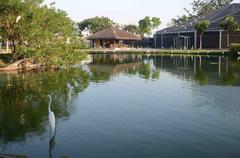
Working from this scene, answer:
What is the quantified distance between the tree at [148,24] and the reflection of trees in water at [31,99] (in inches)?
3806

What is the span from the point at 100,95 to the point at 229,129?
10417mm

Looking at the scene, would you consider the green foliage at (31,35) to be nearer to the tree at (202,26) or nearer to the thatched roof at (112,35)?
the tree at (202,26)

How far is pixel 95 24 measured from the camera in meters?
127

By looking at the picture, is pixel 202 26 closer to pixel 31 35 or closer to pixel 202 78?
pixel 31 35

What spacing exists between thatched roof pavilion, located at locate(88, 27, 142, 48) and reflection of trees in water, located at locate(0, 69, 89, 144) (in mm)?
54477

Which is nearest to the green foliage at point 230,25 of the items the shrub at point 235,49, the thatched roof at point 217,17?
the thatched roof at point 217,17

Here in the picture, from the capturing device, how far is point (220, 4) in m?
123

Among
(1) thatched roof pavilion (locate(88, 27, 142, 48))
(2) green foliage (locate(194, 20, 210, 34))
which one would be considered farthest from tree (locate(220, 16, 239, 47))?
(1) thatched roof pavilion (locate(88, 27, 142, 48))

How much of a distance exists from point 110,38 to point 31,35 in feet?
164

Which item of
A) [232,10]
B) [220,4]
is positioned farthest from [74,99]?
[220,4]

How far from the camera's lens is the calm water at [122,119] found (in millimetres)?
14172

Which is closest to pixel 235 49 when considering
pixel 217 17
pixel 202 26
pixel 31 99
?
pixel 202 26

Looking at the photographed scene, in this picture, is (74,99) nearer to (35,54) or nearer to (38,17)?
(35,54)

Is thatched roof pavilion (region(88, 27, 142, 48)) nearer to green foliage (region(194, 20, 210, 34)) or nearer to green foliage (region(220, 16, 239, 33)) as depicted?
green foliage (region(194, 20, 210, 34))
